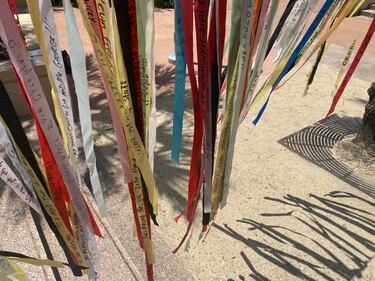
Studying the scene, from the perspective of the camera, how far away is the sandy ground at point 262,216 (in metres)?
2.79

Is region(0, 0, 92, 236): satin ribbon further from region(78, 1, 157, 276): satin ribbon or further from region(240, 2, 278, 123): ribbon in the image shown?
region(240, 2, 278, 123): ribbon

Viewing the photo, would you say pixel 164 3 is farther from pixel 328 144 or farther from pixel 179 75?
pixel 179 75

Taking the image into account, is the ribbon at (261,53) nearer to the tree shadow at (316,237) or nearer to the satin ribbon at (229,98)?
the satin ribbon at (229,98)

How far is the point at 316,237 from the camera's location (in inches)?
121

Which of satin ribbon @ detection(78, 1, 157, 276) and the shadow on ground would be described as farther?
the shadow on ground

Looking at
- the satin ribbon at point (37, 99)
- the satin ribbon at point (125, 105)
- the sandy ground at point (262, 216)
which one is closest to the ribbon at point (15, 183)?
the satin ribbon at point (37, 99)

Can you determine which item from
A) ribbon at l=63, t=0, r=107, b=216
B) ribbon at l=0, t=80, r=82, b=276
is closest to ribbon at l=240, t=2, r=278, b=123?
ribbon at l=63, t=0, r=107, b=216

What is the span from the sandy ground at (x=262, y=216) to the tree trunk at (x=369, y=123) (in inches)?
22.6

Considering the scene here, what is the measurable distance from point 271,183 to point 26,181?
2696 mm

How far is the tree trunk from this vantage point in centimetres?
407

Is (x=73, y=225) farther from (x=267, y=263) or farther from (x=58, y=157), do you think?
(x=267, y=263)

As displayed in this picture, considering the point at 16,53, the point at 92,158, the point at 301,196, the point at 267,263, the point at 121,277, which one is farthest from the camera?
the point at 301,196

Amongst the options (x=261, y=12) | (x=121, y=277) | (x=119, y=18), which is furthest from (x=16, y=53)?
(x=121, y=277)

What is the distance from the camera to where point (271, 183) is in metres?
3.74
